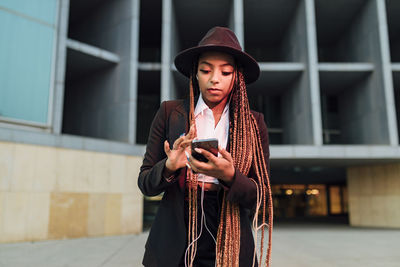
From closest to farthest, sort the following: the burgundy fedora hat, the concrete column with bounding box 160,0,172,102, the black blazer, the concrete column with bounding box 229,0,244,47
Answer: the black blazer, the burgundy fedora hat, the concrete column with bounding box 160,0,172,102, the concrete column with bounding box 229,0,244,47

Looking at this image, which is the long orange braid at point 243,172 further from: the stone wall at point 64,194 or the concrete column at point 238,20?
the concrete column at point 238,20

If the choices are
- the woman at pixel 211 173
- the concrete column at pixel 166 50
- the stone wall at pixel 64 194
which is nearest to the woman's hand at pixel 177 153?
the woman at pixel 211 173

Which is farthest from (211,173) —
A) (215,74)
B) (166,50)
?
(166,50)

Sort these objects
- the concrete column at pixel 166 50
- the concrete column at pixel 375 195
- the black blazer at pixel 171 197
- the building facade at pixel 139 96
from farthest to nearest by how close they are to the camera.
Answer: the concrete column at pixel 375 195 → the concrete column at pixel 166 50 → the building facade at pixel 139 96 → the black blazer at pixel 171 197

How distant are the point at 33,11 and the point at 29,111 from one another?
11.1 feet

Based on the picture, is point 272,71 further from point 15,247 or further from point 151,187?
point 151,187

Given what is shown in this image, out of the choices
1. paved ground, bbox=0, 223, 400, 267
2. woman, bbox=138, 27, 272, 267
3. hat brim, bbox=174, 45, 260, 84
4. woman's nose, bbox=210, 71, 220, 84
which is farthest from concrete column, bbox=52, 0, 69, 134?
woman's nose, bbox=210, 71, 220, 84

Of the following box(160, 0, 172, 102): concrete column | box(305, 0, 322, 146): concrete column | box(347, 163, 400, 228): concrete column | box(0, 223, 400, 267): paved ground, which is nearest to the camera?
box(0, 223, 400, 267): paved ground

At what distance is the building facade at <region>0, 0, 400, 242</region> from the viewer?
10328mm

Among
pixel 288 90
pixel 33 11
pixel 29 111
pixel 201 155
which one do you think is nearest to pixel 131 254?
pixel 29 111

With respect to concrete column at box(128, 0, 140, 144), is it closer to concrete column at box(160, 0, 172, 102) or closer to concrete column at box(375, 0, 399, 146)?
concrete column at box(160, 0, 172, 102)

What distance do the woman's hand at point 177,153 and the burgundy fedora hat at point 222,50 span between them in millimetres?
494

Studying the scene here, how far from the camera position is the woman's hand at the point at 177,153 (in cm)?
137

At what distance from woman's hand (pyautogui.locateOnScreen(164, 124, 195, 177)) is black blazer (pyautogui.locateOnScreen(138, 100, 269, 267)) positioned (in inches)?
2.1
